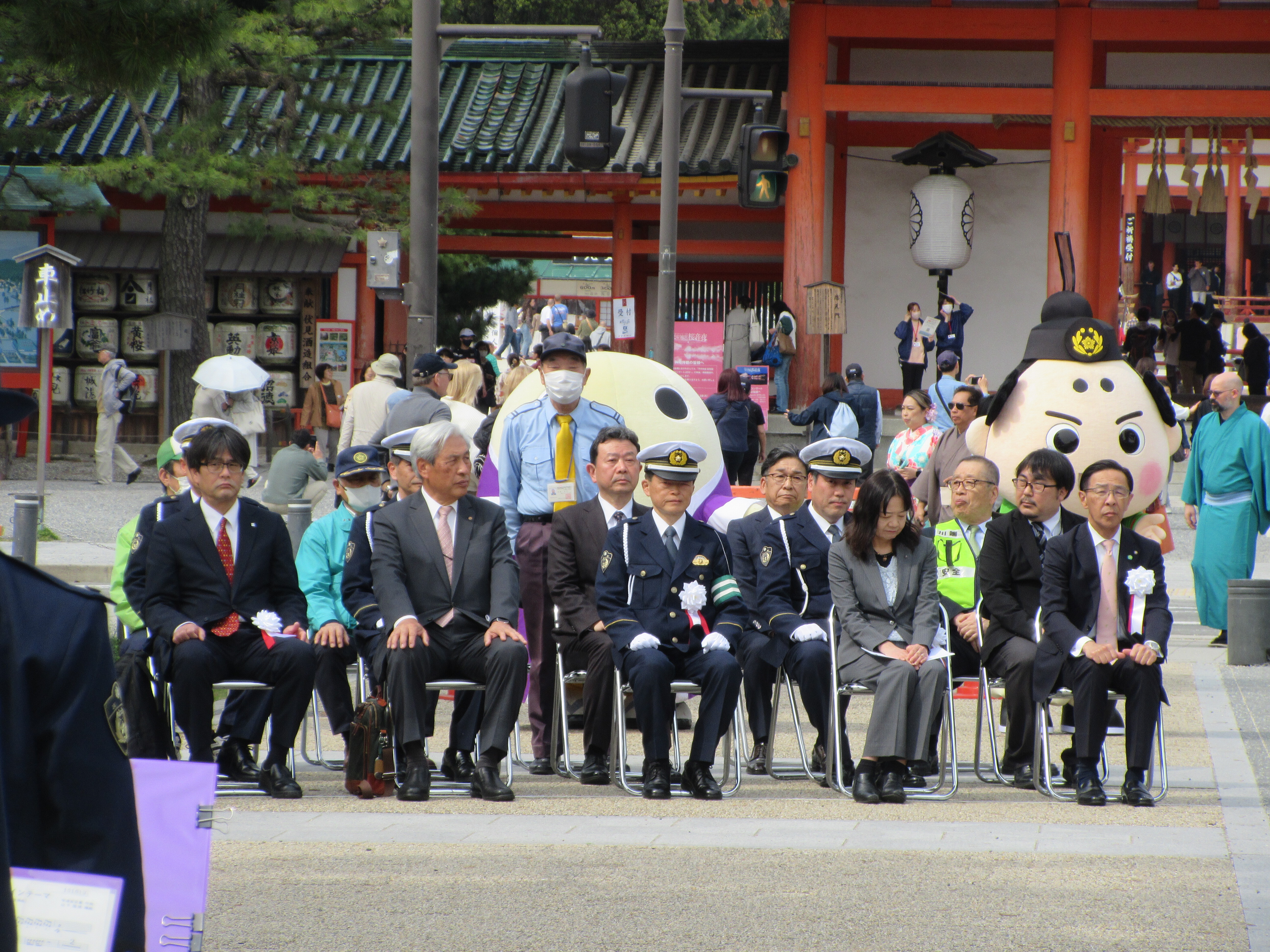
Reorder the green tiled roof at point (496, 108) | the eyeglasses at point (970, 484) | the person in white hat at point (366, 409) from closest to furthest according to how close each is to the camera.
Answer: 1. the eyeglasses at point (970, 484)
2. the person in white hat at point (366, 409)
3. the green tiled roof at point (496, 108)

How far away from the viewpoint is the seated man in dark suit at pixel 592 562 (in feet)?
19.8

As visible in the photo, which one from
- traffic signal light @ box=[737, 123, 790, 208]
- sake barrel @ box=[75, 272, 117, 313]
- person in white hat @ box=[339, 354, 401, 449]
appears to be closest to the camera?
traffic signal light @ box=[737, 123, 790, 208]

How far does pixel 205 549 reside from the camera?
19.1ft

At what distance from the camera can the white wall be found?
19094 millimetres

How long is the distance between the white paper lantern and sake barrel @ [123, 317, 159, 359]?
Result: 391 inches

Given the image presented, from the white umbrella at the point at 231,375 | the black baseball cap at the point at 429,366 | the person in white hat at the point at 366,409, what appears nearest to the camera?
the black baseball cap at the point at 429,366

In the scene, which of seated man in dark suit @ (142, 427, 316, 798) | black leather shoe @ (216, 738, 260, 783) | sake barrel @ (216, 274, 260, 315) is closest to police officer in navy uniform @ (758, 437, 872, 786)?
seated man in dark suit @ (142, 427, 316, 798)

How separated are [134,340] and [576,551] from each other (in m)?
14.5

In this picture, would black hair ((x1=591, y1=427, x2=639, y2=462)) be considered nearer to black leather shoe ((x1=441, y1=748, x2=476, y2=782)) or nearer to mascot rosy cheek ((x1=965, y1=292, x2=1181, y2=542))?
black leather shoe ((x1=441, y1=748, x2=476, y2=782))

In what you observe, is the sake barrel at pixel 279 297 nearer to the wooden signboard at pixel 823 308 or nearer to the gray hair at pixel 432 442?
the wooden signboard at pixel 823 308

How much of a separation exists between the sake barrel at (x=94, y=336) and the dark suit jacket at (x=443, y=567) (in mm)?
14334

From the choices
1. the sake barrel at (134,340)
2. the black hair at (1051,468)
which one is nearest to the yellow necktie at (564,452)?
the black hair at (1051,468)

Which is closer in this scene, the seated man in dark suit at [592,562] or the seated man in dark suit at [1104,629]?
the seated man in dark suit at [1104,629]

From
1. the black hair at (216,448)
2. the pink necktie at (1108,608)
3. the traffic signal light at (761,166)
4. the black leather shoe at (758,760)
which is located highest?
the traffic signal light at (761,166)
